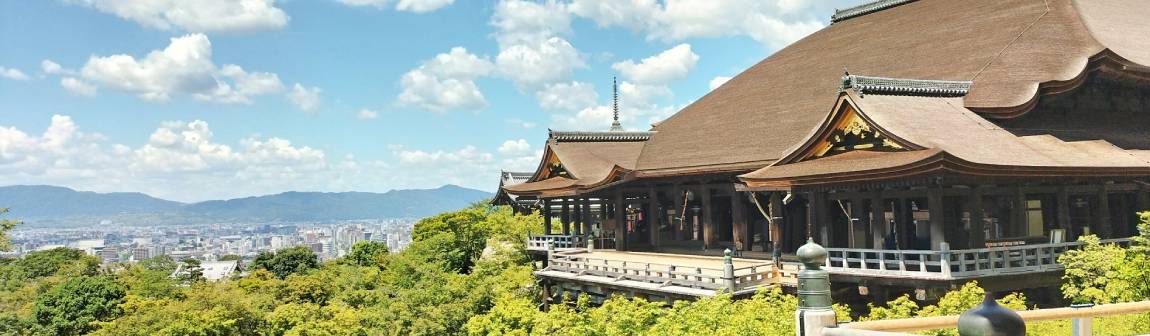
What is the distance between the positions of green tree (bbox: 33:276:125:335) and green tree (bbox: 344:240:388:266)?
42.2ft

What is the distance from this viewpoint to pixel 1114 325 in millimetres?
13156

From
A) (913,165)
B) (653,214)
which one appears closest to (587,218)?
(653,214)

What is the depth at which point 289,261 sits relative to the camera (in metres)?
57.5

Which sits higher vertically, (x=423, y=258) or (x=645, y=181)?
(x=645, y=181)

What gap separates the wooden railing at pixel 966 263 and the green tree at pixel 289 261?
41656 millimetres

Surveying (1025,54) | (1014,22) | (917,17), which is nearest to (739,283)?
(1025,54)

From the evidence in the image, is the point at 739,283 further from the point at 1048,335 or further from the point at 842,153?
the point at 1048,335

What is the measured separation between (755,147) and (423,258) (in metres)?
14.8

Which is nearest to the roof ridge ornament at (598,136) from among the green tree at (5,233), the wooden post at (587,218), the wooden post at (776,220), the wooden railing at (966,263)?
the wooden post at (587,218)

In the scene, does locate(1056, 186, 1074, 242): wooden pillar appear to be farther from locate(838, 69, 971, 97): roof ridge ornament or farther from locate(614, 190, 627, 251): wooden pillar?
locate(614, 190, 627, 251): wooden pillar

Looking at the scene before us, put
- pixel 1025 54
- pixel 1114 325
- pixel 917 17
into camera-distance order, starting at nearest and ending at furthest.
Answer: pixel 1114 325, pixel 1025 54, pixel 917 17

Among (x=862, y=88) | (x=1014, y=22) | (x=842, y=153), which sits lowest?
(x=842, y=153)

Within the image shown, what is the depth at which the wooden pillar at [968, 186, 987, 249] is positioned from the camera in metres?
20.9

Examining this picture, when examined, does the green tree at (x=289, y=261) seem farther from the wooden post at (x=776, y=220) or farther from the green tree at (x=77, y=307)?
the wooden post at (x=776, y=220)
